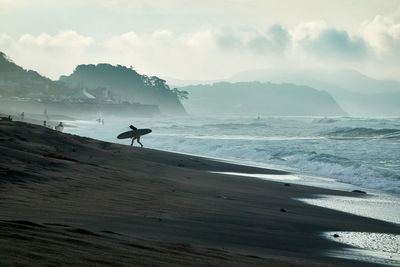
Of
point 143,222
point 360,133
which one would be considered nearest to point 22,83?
point 360,133

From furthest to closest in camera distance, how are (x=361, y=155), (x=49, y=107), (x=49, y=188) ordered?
1. (x=49, y=107)
2. (x=361, y=155)
3. (x=49, y=188)

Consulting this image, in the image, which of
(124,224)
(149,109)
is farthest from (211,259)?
(149,109)

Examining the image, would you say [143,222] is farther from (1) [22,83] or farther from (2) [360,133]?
(1) [22,83]

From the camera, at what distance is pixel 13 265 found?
302 cm

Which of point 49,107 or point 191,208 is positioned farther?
point 49,107

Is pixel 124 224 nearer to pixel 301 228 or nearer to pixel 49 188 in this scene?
pixel 49 188

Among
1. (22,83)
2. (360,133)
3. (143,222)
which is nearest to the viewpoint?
(143,222)

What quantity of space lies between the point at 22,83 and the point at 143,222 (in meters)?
164

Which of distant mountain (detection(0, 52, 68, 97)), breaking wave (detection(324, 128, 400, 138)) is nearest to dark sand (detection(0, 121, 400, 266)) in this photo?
breaking wave (detection(324, 128, 400, 138))

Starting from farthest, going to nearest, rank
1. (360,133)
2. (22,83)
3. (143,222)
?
(22,83), (360,133), (143,222)

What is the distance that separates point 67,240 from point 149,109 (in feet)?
527

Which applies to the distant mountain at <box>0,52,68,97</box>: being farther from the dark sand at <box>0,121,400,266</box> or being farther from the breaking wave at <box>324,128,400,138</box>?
the dark sand at <box>0,121,400,266</box>

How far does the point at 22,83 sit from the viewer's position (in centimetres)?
15962

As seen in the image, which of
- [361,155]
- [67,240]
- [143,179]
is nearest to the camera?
[67,240]
